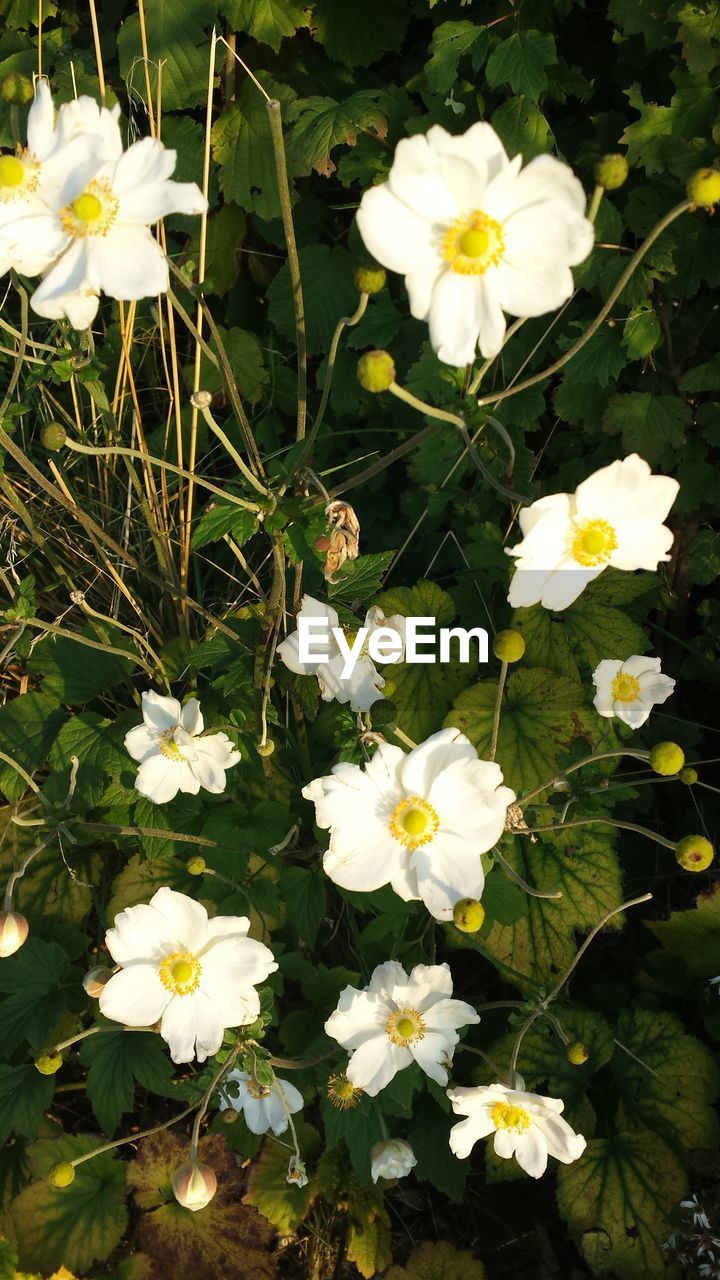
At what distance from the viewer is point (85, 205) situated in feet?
4.12

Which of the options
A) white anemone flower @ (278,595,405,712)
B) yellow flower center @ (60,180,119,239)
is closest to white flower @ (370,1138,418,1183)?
white anemone flower @ (278,595,405,712)

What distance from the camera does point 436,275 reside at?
1271mm

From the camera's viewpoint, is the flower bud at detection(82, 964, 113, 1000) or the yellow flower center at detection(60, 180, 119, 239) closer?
the yellow flower center at detection(60, 180, 119, 239)

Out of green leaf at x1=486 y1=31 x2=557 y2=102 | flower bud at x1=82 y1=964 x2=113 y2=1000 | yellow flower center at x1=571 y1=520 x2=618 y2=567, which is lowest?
flower bud at x1=82 y1=964 x2=113 y2=1000

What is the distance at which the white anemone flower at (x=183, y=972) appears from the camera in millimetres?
1666

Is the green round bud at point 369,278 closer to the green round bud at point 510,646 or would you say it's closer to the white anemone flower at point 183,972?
the green round bud at point 510,646

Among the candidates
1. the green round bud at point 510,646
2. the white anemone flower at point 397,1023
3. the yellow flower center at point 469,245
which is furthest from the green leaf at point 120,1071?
the yellow flower center at point 469,245

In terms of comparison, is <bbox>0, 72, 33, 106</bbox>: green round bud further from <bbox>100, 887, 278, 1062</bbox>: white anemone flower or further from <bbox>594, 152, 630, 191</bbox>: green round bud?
<bbox>100, 887, 278, 1062</bbox>: white anemone flower

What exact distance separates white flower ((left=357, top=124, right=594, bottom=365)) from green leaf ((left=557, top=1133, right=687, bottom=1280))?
170 cm

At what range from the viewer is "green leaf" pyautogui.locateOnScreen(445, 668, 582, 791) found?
6.64 ft

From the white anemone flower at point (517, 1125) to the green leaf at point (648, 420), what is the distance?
1.36m

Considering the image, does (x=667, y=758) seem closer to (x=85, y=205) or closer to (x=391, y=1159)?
(x=391, y=1159)

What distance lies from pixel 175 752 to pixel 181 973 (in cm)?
41

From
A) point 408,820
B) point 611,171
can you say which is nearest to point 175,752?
point 408,820
